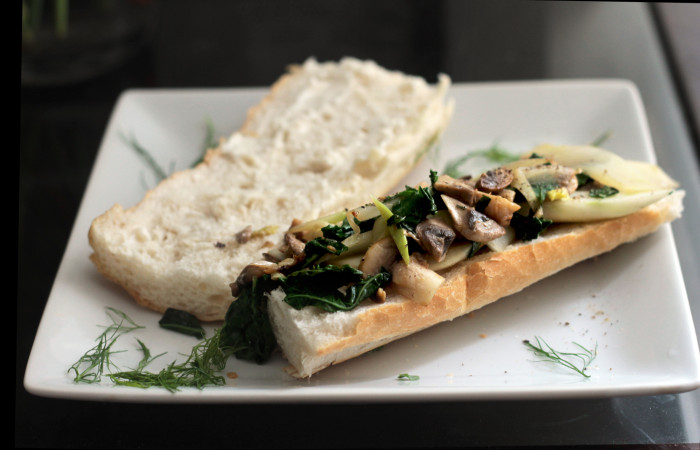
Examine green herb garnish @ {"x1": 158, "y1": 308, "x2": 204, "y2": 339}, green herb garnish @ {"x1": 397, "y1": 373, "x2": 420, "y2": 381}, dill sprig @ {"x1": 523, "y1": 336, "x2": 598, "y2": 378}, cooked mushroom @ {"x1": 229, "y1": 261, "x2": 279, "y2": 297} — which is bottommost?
green herb garnish @ {"x1": 158, "y1": 308, "x2": 204, "y2": 339}

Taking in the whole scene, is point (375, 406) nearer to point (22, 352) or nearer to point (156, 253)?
Result: point (156, 253)

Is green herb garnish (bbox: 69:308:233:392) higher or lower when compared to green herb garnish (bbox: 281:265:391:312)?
lower

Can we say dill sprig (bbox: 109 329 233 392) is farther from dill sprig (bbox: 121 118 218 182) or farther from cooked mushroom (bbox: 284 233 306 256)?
dill sprig (bbox: 121 118 218 182)

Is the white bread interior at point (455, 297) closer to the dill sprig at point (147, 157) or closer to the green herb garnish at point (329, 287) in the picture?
the green herb garnish at point (329, 287)

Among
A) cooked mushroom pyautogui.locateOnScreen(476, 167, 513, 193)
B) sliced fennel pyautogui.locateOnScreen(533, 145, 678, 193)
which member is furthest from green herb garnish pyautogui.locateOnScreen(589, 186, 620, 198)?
cooked mushroom pyautogui.locateOnScreen(476, 167, 513, 193)

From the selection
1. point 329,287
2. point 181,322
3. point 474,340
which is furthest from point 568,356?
point 181,322

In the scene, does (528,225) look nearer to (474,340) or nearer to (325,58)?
(474,340)

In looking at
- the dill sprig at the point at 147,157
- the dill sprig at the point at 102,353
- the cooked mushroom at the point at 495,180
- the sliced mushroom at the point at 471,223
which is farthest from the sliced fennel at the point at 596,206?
the dill sprig at the point at 147,157
